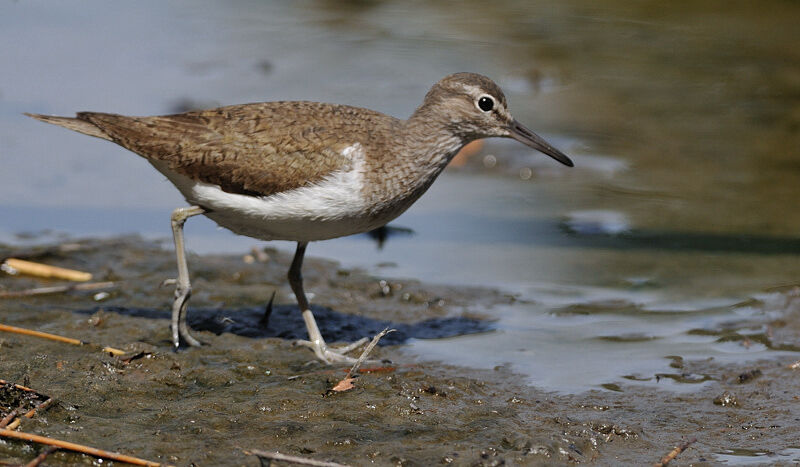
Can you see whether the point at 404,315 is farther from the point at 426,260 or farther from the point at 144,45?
the point at 144,45

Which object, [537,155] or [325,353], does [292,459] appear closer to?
[325,353]

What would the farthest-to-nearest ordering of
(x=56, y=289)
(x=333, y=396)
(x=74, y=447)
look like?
(x=56, y=289)
(x=333, y=396)
(x=74, y=447)

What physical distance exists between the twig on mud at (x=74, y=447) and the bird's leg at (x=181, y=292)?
1.80 meters

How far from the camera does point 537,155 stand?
10586mm

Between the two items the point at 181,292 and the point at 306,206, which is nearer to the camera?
the point at 306,206

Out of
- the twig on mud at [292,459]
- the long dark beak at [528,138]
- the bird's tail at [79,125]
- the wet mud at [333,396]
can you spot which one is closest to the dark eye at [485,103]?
the long dark beak at [528,138]

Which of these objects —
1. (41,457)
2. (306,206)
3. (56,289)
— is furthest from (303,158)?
(41,457)

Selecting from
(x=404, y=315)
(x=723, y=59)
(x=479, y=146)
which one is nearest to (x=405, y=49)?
(x=479, y=146)

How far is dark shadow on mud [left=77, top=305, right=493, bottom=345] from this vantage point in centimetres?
688

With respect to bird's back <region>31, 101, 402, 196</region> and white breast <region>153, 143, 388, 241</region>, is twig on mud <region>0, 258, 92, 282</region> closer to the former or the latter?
bird's back <region>31, 101, 402, 196</region>

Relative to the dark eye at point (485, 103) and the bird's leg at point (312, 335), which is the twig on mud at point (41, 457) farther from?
the dark eye at point (485, 103)

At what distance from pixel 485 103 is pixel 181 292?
2.40 m

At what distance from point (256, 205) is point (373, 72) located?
6359mm

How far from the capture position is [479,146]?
10562 millimetres
